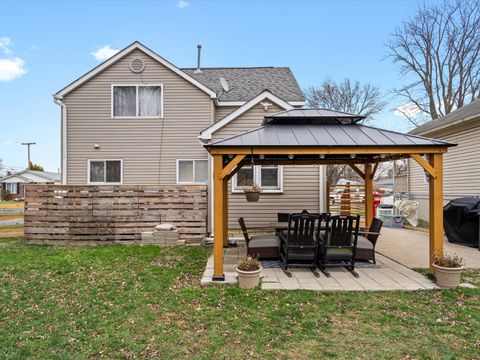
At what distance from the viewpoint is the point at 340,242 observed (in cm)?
572

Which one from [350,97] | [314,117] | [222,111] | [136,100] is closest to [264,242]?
[314,117]

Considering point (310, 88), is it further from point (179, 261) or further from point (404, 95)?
point (179, 261)

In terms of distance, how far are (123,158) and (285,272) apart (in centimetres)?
787

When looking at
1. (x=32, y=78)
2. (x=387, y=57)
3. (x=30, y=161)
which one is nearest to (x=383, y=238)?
(x=32, y=78)

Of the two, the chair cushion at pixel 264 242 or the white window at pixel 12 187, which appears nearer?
the chair cushion at pixel 264 242

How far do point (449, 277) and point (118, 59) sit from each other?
11.8m

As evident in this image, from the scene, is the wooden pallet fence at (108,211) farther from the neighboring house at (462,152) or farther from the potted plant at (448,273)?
the neighboring house at (462,152)

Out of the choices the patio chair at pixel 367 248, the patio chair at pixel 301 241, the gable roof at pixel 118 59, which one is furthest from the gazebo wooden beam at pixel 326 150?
the gable roof at pixel 118 59

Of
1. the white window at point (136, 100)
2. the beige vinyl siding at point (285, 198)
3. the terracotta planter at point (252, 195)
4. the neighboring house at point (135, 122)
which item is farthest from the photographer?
the white window at point (136, 100)

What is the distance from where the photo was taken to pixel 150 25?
13.1 meters

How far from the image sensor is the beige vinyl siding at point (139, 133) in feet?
A: 36.5

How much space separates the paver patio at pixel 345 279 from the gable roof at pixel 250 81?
7.22 m

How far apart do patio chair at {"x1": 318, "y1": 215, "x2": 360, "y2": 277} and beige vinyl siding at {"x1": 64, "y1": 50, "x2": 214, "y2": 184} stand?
648cm

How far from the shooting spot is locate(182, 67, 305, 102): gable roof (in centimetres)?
1193
